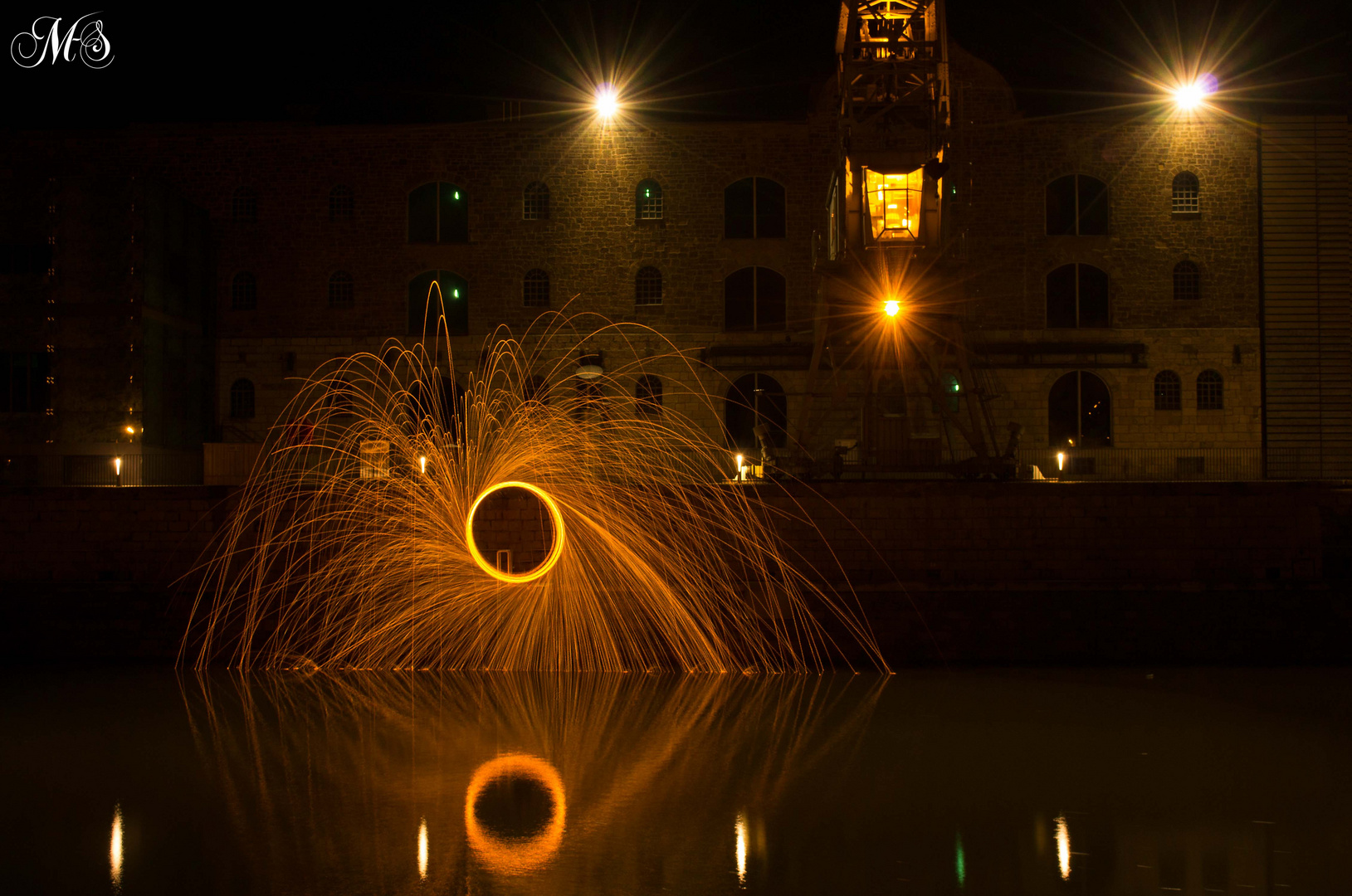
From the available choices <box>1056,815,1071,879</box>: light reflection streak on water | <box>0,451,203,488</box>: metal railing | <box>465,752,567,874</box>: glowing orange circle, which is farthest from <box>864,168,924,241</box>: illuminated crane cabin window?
<box>0,451,203,488</box>: metal railing

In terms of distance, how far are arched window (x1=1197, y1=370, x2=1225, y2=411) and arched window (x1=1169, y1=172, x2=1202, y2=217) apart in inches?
143

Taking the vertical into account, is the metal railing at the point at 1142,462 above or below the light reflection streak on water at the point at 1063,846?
above

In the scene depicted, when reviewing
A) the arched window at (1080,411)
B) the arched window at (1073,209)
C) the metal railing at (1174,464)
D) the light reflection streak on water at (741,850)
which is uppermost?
the arched window at (1073,209)

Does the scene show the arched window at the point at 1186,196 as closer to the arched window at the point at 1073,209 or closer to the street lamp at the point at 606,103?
the arched window at the point at 1073,209

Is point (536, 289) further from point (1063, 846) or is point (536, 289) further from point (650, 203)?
point (1063, 846)

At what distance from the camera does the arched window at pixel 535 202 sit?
25531 mm

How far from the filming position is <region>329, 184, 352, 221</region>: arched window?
25.6 m

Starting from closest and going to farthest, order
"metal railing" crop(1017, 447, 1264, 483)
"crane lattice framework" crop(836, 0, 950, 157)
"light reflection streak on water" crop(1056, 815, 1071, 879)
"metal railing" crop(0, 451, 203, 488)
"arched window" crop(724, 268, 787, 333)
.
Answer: "light reflection streak on water" crop(1056, 815, 1071, 879), "crane lattice framework" crop(836, 0, 950, 157), "metal railing" crop(0, 451, 203, 488), "metal railing" crop(1017, 447, 1264, 483), "arched window" crop(724, 268, 787, 333)

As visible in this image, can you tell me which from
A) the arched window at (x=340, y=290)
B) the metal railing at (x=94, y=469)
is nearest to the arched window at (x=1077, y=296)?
the arched window at (x=340, y=290)

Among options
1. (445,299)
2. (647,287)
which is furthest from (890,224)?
(445,299)

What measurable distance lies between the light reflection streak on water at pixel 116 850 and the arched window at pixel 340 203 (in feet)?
63.3

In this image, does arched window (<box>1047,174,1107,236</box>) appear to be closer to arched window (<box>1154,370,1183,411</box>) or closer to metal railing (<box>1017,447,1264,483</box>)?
arched window (<box>1154,370,1183,411</box>)

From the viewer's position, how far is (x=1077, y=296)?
25016 mm

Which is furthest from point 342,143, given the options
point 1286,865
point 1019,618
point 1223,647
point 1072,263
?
point 1286,865
